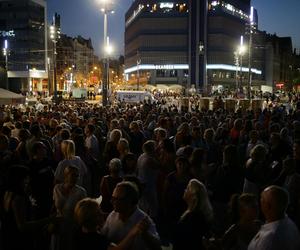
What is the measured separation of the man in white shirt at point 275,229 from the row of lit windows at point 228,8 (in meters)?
120

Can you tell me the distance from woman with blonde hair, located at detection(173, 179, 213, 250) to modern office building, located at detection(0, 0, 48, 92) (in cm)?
10248

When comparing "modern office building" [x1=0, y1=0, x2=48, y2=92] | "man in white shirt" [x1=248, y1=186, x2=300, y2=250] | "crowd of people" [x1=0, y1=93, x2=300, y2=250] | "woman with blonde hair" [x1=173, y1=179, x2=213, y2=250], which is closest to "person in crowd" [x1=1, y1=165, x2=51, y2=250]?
"crowd of people" [x1=0, y1=93, x2=300, y2=250]

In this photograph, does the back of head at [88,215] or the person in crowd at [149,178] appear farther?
the person in crowd at [149,178]

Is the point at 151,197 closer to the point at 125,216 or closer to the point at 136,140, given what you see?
the point at 125,216

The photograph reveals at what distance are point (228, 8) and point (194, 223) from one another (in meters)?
126

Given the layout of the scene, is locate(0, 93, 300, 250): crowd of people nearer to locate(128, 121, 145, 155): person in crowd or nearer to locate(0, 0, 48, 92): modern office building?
locate(128, 121, 145, 155): person in crowd

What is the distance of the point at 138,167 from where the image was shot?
826 centimetres

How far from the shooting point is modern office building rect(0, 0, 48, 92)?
104375 millimetres

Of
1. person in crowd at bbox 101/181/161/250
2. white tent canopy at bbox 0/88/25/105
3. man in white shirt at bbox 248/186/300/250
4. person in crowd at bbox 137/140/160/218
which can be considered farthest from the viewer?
white tent canopy at bbox 0/88/25/105

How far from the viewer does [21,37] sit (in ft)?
344

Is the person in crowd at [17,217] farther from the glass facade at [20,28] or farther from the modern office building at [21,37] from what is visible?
the glass facade at [20,28]

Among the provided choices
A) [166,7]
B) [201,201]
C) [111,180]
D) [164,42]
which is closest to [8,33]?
[164,42]

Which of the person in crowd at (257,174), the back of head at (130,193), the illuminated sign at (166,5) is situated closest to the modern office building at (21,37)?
the illuminated sign at (166,5)

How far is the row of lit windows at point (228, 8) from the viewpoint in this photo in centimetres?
12019
